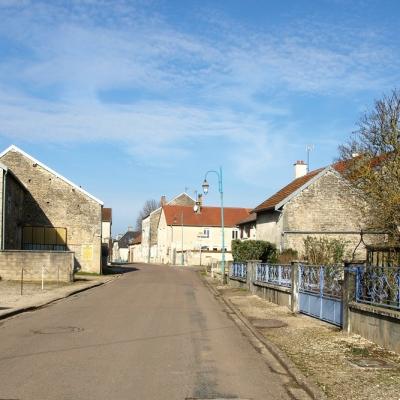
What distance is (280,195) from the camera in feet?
129

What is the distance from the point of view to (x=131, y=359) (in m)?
9.23

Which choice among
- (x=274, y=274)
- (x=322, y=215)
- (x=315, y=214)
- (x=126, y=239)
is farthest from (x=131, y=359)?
(x=126, y=239)

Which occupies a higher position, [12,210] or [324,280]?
[12,210]

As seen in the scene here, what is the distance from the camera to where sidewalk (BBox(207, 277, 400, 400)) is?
7.50 metres

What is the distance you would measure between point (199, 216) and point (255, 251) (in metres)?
47.5

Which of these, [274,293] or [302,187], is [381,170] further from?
[302,187]

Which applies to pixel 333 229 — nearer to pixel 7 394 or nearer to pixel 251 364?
pixel 251 364

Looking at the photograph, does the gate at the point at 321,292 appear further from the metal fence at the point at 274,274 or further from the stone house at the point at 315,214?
the stone house at the point at 315,214

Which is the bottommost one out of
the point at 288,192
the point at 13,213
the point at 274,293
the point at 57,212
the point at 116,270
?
the point at 116,270

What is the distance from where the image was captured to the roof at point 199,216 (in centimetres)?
7888

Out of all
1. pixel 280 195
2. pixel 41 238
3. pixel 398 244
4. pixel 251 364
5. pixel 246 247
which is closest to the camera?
pixel 251 364

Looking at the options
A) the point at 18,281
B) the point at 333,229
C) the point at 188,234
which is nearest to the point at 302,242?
the point at 333,229

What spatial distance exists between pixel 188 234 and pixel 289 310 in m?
60.6

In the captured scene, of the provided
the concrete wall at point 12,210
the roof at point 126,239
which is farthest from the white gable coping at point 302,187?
the roof at point 126,239
